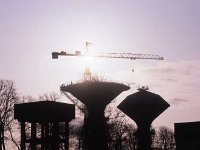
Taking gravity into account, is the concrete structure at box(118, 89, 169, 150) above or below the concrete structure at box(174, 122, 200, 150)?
above

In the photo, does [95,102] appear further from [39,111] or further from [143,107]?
[39,111]

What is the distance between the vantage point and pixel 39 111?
170ft

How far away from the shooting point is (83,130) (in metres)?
80.7

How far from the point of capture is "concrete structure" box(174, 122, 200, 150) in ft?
263

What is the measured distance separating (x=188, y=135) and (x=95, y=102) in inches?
716

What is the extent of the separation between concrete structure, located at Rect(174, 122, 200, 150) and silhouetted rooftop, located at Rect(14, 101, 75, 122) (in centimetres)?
3418

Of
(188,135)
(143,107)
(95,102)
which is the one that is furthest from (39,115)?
(188,135)

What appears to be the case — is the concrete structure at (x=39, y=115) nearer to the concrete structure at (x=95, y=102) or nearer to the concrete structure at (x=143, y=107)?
the concrete structure at (x=143, y=107)

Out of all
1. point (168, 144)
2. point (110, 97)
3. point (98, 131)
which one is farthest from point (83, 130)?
point (168, 144)

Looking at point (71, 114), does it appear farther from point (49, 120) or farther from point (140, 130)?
point (140, 130)

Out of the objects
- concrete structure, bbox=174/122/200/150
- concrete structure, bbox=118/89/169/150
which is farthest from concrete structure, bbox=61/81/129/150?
concrete structure, bbox=174/122/200/150

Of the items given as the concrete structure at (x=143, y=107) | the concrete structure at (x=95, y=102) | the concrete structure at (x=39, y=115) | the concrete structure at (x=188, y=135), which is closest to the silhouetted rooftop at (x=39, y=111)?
the concrete structure at (x=39, y=115)

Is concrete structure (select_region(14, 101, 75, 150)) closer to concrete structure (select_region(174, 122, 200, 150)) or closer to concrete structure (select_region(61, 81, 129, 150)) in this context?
concrete structure (select_region(61, 81, 129, 150))

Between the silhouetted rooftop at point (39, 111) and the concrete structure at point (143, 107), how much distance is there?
15395 mm
